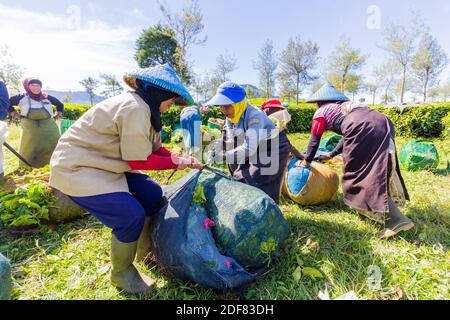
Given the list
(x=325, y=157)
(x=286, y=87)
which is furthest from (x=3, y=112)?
(x=286, y=87)

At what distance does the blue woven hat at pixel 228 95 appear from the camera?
2283 millimetres

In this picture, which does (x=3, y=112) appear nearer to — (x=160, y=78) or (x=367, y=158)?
(x=160, y=78)

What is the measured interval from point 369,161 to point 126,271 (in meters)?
2.25

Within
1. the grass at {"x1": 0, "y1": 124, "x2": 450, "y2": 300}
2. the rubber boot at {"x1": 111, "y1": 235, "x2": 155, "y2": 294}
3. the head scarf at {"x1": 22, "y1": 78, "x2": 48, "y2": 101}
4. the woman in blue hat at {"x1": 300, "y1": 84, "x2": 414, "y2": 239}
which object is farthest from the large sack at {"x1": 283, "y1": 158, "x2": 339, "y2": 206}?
the head scarf at {"x1": 22, "y1": 78, "x2": 48, "y2": 101}

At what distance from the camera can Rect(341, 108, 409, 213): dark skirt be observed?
233 centimetres

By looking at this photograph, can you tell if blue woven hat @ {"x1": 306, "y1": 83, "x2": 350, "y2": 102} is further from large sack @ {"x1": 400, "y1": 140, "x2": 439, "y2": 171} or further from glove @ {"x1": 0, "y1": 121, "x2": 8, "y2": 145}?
glove @ {"x1": 0, "y1": 121, "x2": 8, "y2": 145}

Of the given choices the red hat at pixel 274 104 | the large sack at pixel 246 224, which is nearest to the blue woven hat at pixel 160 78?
the large sack at pixel 246 224

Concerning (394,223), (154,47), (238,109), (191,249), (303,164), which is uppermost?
(154,47)

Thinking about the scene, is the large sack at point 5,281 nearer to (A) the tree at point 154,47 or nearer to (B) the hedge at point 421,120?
(B) the hedge at point 421,120

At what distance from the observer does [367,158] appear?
2.44m

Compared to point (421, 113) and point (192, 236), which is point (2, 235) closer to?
point (192, 236)
